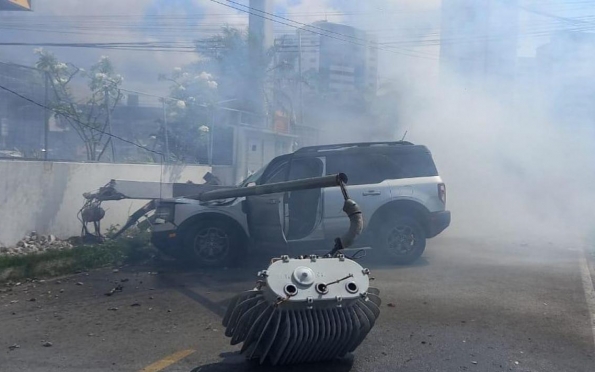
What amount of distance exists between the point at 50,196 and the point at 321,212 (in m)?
4.22

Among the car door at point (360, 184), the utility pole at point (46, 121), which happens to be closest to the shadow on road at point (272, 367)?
the car door at point (360, 184)

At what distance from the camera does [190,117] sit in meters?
13.7

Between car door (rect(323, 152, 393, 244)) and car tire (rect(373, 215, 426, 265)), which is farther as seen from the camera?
car tire (rect(373, 215, 426, 265))

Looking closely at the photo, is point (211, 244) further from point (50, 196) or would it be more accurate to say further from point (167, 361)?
point (167, 361)

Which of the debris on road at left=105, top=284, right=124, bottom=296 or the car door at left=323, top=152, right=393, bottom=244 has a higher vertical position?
the car door at left=323, top=152, right=393, bottom=244

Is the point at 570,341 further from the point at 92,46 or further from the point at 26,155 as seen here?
the point at 92,46

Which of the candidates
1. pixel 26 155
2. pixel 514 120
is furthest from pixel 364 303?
pixel 514 120

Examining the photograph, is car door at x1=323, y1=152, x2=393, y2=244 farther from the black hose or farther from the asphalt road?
the black hose

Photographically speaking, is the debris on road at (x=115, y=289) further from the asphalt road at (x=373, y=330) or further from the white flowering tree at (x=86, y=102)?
the white flowering tree at (x=86, y=102)

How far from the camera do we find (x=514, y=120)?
14.1 metres

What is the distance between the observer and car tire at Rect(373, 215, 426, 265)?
27.1 feet

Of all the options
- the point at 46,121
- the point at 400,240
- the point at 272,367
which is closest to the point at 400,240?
the point at 400,240

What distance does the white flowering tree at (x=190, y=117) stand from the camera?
43.1 ft

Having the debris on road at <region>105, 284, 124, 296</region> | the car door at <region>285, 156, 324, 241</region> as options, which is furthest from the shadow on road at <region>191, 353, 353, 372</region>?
the car door at <region>285, 156, 324, 241</region>
